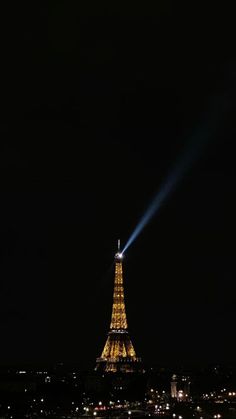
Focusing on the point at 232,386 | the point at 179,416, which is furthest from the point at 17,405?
the point at 232,386

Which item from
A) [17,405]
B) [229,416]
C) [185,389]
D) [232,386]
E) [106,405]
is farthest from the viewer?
[232,386]

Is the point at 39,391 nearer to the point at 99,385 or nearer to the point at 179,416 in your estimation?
the point at 99,385

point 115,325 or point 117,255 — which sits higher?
point 117,255

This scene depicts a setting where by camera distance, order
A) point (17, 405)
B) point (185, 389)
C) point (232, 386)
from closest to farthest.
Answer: point (17, 405)
point (185, 389)
point (232, 386)

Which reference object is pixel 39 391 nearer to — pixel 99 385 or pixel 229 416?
pixel 99 385

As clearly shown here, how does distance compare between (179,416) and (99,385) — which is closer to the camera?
(179,416)

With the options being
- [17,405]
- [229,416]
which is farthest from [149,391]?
[229,416]

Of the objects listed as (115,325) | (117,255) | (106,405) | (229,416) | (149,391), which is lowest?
(229,416)
